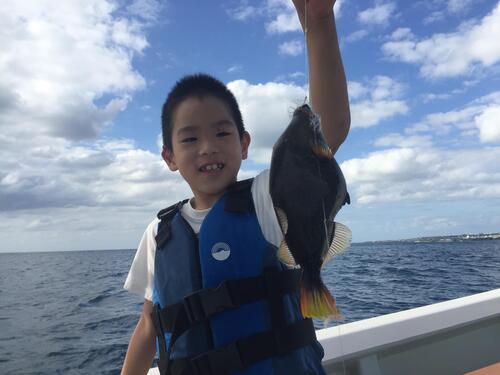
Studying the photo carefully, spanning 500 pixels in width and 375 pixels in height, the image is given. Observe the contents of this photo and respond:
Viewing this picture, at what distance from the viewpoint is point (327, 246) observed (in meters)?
1.86

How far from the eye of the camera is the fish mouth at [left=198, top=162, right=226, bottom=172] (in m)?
2.28

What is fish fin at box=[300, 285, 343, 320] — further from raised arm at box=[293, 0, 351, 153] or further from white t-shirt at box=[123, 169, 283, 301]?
raised arm at box=[293, 0, 351, 153]

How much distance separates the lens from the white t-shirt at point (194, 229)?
89.0 inches

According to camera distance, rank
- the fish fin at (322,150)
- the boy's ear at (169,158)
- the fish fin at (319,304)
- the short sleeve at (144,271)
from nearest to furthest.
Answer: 1. the fish fin at (319,304)
2. the fish fin at (322,150)
3. the boy's ear at (169,158)
4. the short sleeve at (144,271)

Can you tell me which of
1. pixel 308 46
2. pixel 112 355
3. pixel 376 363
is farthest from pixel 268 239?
pixel 112 355

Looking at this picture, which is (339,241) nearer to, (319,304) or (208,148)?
(319,304)

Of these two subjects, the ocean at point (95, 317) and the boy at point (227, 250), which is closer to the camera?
the boy at point (227, 250)

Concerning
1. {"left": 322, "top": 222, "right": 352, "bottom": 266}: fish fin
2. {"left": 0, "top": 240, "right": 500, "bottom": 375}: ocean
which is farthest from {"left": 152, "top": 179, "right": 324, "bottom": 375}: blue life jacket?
{"left": 0, "top": 240, "right": 500, "bottom": 375}: ocean

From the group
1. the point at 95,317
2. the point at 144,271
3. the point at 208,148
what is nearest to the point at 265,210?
the point at 208,148

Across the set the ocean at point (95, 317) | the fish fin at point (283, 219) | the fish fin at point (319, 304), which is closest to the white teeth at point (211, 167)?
the fish fin at point (283, 219)

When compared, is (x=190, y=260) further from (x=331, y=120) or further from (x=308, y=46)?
(x=308, y=46)

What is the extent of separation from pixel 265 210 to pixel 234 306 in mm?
547

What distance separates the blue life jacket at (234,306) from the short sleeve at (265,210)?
32 millimetres

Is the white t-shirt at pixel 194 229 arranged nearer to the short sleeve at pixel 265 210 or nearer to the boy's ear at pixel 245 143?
the short sleeve at pixel 265 210
